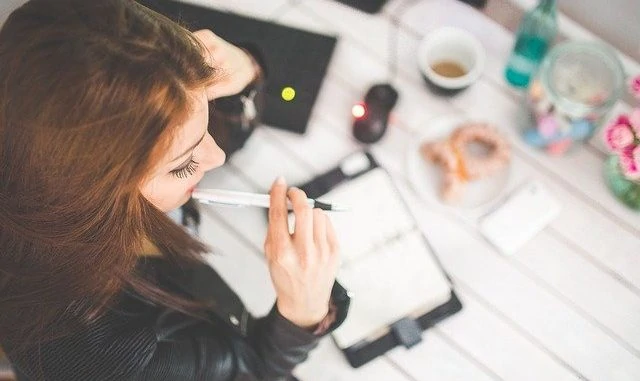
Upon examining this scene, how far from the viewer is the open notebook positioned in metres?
0.98

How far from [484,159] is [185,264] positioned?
48cm

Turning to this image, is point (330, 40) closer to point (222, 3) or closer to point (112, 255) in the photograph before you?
point (222, 3)

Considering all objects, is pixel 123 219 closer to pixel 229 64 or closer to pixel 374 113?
pixel 229 64

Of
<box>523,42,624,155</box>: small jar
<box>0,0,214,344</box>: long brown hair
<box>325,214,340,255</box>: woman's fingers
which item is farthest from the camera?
<box>523,42,624,155</box>: small jar

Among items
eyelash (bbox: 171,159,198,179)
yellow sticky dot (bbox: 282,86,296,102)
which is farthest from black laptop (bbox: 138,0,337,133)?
eyelash (bbox: 171,159,198,179)

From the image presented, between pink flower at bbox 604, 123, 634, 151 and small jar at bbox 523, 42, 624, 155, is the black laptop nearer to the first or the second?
small jar at bbox 523, 42, 624, 155

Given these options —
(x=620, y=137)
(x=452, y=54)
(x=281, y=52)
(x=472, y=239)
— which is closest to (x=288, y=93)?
(x=281, y=52)

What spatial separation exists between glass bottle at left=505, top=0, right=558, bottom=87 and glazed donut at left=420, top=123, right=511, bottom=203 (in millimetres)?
121

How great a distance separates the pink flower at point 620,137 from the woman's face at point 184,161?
0.51 meters

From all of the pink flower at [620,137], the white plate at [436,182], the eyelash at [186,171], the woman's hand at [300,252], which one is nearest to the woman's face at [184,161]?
the eyelash at [186,171]

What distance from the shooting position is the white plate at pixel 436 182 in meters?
1.03

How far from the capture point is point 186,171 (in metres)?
0.73

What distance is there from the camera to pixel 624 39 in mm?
1069

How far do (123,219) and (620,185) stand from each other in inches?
29.5
